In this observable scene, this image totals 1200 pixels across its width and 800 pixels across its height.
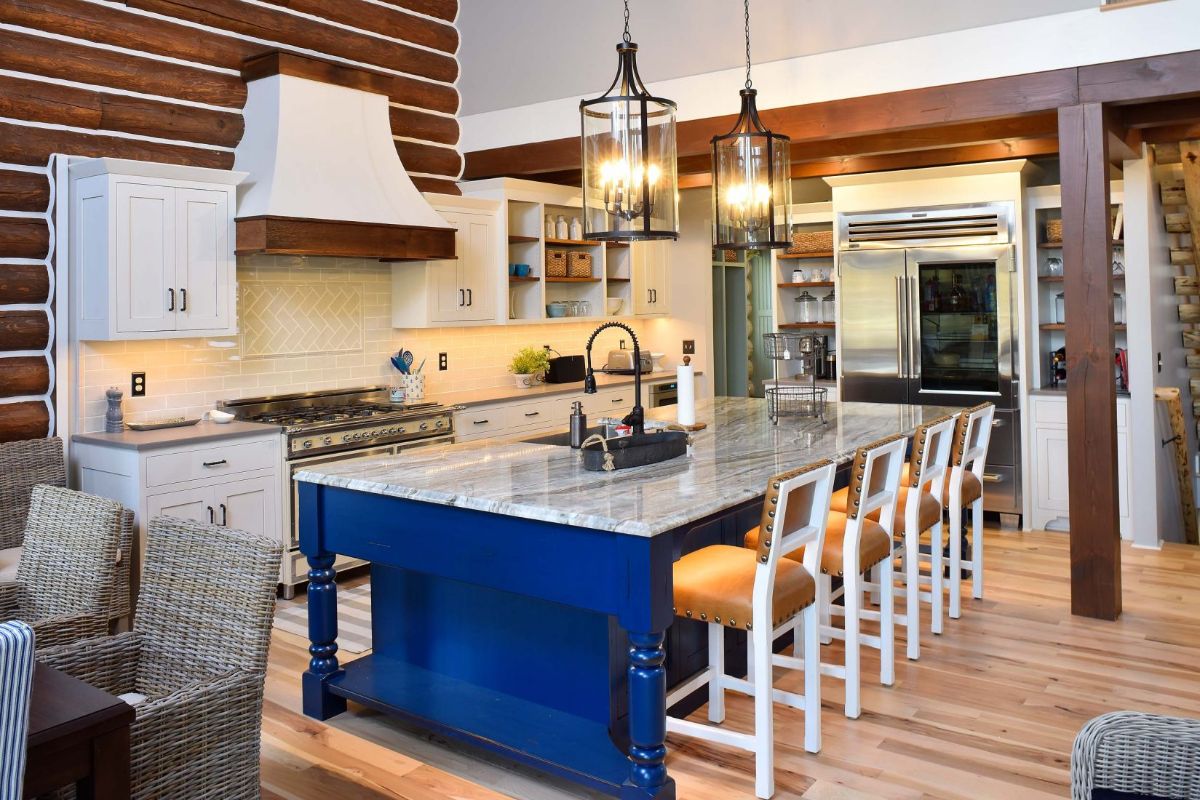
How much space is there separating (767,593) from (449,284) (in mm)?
4049

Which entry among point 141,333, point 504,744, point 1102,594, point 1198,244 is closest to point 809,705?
point 504,744

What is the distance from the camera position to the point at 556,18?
21.0 ft

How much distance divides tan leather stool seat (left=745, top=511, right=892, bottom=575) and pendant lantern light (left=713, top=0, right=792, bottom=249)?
3.96 ft

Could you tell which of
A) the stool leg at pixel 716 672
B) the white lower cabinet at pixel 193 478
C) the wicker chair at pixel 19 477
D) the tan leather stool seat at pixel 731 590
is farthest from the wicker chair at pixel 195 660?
the wicker chair at pixel 19 477

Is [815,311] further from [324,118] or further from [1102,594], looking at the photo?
[324,118]

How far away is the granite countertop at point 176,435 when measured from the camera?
14.9ft

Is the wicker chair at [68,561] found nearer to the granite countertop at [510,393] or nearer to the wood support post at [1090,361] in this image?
the granite countertop at [510,393]

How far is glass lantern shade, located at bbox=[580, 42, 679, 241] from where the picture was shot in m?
3.39

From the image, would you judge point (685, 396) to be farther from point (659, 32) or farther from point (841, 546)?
point (659, 32)

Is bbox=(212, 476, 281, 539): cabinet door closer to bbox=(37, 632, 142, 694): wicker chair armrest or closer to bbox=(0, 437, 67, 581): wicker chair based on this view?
bbox=(0, 437, 67, 581): wicker chair

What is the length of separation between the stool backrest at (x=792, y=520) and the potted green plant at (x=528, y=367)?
13.6 ft

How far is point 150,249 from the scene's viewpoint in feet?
15.7

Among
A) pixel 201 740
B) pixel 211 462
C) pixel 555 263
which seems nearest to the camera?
pixel 201 740

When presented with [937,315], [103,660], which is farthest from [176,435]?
[937,315]
